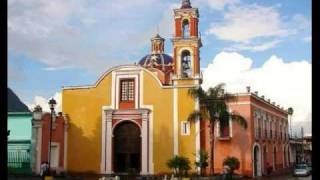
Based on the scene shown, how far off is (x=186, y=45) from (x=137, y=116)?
651 cm

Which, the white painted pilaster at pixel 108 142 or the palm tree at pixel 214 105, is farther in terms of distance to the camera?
the white painted pilaster at pixel 108 142

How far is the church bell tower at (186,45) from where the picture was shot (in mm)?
36844

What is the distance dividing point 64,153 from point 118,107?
17.1ft

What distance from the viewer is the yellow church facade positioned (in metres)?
34.6

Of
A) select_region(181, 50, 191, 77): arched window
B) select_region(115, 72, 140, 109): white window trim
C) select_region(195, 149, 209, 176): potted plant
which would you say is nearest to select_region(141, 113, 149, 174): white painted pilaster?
select_region(115, 72, 140, 109): white window trim

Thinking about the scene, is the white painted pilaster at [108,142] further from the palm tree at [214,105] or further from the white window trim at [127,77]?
the palm tree at [214,105]

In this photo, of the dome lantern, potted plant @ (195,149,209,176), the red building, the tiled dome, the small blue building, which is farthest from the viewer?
the dome lantern

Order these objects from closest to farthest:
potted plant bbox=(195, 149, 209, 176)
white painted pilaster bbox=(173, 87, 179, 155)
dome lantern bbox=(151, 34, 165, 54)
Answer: potted plant bbox=(195, 149, 209, 176) < white painted pilaster bbox=(173, 87, 179, 155) < dome lantern bbox=(151, 34, 165, 54)

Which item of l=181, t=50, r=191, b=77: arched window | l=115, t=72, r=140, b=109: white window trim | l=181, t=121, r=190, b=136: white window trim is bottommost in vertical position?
l=181, t=121, r=190, b=136: white window trim

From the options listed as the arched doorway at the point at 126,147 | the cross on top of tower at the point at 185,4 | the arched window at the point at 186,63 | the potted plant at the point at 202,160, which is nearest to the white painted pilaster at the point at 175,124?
the arched window at the point at 186,63

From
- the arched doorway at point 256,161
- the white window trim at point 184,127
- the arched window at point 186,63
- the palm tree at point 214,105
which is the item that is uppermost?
the arched window at point 186,63

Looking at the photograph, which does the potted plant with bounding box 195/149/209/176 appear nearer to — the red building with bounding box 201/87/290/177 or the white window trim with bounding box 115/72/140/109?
the red building with bounding box 201/87/290/177

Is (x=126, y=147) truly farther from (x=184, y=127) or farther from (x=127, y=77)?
(x=127, y=77)
